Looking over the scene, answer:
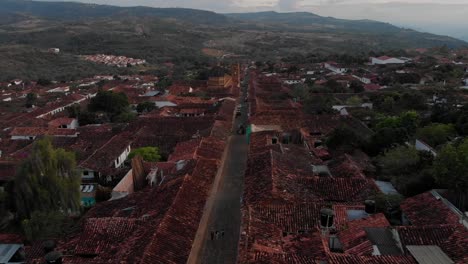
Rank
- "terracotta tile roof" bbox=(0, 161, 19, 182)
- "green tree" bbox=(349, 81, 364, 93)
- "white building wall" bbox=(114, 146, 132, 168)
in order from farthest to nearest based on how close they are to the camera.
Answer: "green tree" bbox=(349, 81, 364, 93)
"white building wall" bbox=(114, 146, 132, 168)
"terracotta tile roof" bbox=(0, 161, 19, 182)

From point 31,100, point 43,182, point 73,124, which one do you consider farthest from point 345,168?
point 31,100

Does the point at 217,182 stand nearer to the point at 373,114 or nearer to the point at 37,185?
the point at 37,185

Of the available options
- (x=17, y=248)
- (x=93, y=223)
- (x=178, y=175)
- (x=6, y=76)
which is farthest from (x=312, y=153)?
(x=6, y=76)

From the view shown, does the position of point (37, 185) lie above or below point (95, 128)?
above

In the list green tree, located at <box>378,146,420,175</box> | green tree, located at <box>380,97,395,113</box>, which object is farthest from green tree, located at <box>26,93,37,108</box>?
green tree, located at <box>378,146,420,175</box>

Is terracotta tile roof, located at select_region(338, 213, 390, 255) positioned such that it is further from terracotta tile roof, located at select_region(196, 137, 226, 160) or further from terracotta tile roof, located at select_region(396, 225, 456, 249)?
terracotta tile roof, located at select_region(196, 137, 226, 160)

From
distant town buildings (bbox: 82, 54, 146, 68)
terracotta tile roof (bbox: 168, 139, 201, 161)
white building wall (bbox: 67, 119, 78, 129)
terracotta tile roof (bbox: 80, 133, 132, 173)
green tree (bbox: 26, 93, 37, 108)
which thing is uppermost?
terracotta tile roof (bbox: 168, 139, 201, 161)
